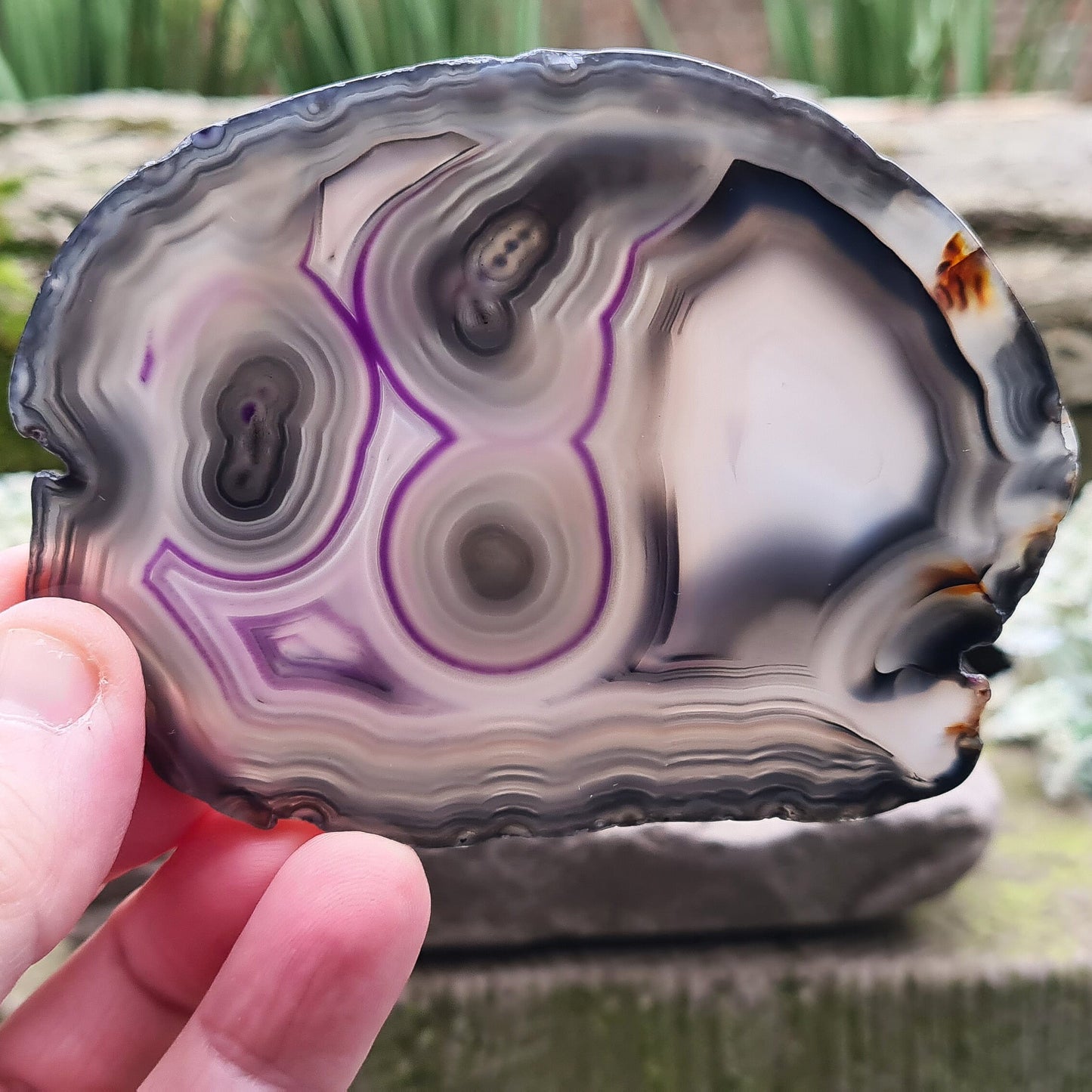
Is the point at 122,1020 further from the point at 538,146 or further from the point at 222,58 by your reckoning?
the point at 222,58

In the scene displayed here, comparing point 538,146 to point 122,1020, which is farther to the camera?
point 122,1020

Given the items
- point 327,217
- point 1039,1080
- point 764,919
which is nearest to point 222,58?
point 327,217

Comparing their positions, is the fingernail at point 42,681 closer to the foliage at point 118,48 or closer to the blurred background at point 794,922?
the blurred background at point 794,922

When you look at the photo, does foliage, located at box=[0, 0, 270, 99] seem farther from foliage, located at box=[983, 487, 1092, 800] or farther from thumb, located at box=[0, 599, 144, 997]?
foliage, located at box=[983, 487, 1092, 800]

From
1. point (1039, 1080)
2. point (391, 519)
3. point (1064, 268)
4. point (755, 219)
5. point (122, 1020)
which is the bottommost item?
point (1039, 1080)

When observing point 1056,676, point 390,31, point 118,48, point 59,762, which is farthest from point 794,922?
point 118,48

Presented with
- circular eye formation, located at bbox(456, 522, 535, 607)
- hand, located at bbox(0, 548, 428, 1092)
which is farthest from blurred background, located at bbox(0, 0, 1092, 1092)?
circular eye formation, located at bbox(456, 522, 535, 607)
